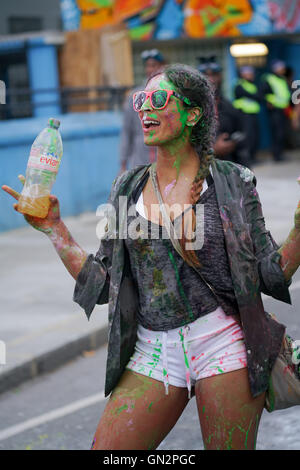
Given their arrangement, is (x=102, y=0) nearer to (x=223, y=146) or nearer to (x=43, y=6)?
(x=43, y=6)

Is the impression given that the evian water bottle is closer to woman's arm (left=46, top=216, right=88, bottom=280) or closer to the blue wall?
woman's arm (left=46, top=216, right=88, bottom=280)

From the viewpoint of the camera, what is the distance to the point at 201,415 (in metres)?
2.90

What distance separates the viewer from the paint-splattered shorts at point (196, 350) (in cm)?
292

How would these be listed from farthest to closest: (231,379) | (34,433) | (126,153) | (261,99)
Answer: (261,99) → (126,153) → (34,433) → (231,379)

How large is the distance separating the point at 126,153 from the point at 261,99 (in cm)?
1198

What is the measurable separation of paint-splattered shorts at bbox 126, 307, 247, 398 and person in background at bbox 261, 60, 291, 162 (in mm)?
16681

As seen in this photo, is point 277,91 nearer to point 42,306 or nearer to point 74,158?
point 74,158

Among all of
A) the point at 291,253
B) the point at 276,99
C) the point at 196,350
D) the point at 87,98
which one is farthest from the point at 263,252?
the point at 276,99

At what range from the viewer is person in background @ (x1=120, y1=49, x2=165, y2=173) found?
27.0 ft

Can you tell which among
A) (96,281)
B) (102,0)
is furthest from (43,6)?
(96,281)

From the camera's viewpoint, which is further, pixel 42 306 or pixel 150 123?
pixel 42 306

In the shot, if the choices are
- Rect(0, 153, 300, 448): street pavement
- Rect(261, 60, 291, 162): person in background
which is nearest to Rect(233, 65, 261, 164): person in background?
Rect(261, 60, 291, 162): person in background

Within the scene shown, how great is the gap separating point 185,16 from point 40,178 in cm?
1626

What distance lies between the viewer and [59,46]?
15.7 metres
